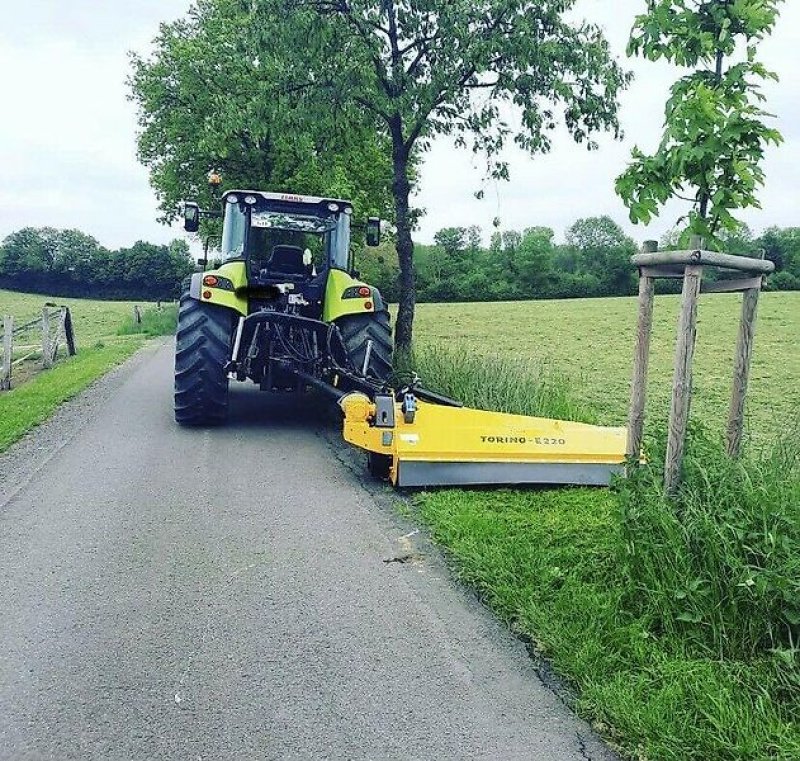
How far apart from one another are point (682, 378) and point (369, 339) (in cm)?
535

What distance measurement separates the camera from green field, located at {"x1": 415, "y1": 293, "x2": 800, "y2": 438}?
37.1 ft

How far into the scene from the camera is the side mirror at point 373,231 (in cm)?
1076

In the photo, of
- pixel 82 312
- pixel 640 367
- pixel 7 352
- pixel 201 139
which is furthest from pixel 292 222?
pixel 82 312

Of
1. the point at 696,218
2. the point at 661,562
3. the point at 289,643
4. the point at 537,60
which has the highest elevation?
the point at 537,60

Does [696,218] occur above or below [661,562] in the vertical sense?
above

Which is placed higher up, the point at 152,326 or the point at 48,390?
the point at 152,326

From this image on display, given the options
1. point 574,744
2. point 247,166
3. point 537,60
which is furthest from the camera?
point 247,166

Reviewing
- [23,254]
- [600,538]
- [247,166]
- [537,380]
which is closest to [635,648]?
[600,538]

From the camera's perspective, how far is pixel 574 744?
3.04 meters

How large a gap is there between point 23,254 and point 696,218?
6038 cm

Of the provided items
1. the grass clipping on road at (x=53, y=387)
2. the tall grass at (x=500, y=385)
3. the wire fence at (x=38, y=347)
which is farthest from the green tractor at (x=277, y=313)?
the wire fence at (x=38, y=347)

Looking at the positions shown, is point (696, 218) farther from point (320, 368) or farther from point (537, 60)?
point (537, 60)

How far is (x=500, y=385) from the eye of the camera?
900cm

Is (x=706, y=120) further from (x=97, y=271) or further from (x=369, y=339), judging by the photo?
(x=97, y=271)
